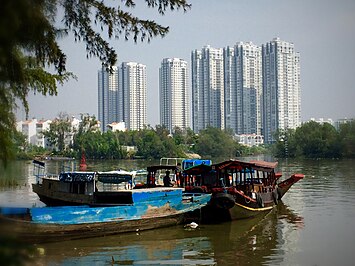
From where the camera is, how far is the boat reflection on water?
8.58 meters

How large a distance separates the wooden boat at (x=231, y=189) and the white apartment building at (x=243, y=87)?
226 ft

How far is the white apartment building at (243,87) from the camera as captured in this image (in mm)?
82625

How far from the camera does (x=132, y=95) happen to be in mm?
88875

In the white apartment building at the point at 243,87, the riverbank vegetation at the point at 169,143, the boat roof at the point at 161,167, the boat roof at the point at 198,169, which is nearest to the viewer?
the boat roof at the point at 198,169

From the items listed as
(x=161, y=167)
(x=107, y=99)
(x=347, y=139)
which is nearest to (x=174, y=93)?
(x=107, y=99)

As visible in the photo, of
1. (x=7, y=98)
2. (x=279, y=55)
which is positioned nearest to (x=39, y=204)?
(x=7, y=98)

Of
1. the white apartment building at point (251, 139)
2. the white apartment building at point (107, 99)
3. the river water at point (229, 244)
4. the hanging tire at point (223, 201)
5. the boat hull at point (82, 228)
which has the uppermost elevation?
the white apartment building at point (107, 99)

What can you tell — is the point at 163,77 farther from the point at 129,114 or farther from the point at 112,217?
the point at 112,217

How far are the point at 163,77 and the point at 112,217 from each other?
261 feet

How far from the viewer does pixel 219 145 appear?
66.9 meters

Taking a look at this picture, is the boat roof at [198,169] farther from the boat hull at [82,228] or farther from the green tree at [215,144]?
the green tree at [215,144]

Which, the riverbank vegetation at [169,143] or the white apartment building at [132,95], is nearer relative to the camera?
the riverbank vegetation at [169,143]

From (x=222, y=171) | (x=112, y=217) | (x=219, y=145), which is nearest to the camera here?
(x=112, y=217)

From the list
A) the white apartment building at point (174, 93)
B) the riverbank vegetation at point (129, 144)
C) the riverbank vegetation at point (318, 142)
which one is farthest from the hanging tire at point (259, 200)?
the white apartment building at point (174, 93)
